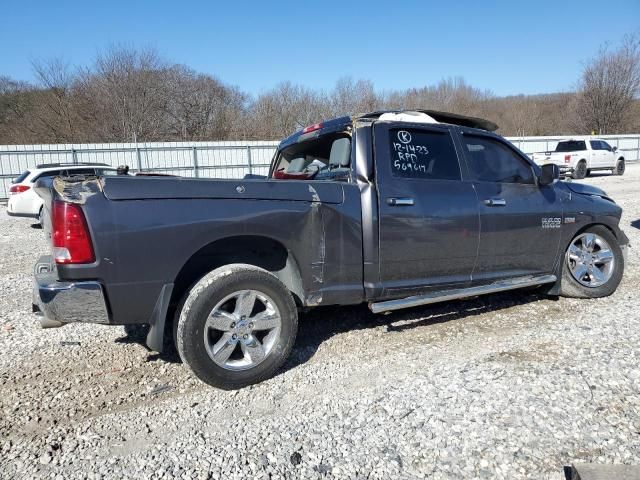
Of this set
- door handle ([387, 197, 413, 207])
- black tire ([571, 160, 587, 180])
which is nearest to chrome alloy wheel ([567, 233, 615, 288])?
door handle ([387, 197, 413, 207])

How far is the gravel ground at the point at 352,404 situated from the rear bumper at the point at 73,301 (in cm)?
62

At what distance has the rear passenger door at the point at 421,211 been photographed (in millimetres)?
3631

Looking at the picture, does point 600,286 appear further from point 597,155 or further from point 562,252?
point 597,155

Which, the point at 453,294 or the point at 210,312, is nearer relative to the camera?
the point at 210,312

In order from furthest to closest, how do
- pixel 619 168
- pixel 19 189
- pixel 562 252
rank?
pixel 619 168, pixel 19 189, pixel 562 252

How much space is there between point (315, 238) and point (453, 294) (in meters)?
1.39

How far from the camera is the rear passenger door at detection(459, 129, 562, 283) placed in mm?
4137

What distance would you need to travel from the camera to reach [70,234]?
2742mm

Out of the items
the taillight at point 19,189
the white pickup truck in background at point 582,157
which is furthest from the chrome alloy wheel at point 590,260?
the white pickup truck in background at point 582,157

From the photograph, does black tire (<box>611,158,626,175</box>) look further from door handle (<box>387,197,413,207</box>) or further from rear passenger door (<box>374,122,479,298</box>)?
door handle (<box>387,197,413,207</box>)

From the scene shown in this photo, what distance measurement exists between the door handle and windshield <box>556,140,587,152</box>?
22.1 metres

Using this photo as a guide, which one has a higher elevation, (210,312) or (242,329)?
(210,312)

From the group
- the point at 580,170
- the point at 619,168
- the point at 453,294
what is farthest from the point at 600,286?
the point at 619,168

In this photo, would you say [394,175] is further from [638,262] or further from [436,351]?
[638,262]
